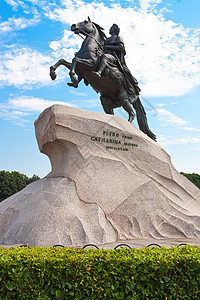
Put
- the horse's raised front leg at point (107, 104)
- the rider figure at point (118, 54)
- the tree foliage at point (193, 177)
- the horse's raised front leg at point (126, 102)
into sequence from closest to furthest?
the rider figure at point (118, 54), the horse's raised front leg at point (126, 102), the horse's raised front leg at point (107, 104), the tree foliage at point (193, 177)

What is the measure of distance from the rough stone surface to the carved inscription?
0.02 meters

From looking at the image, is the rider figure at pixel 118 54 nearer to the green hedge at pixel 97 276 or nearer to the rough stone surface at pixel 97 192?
the rough stone surface at pixel 97 192

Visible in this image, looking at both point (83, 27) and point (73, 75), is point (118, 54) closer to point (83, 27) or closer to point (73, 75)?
point (83, 27)

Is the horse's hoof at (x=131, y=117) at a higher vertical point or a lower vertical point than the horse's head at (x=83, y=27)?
lower

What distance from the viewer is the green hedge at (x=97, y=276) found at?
2799 mm

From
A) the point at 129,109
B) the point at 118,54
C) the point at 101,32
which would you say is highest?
the point at 101,32

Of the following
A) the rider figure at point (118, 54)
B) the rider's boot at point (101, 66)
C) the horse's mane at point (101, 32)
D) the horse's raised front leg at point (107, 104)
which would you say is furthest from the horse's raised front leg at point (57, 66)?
the horse's raised front leg at point (107, 104)

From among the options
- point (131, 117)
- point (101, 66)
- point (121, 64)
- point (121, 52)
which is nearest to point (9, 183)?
point (131, 117)

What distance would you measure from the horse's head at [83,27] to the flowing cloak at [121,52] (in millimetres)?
877

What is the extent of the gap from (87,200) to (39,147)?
91.9 inches

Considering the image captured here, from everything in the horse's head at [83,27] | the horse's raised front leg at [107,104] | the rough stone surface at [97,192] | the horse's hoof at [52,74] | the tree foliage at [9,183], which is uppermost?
the horse's head at [83,27]

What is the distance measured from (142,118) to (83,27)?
12.5 ft

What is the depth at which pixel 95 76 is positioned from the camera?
949 centimetres

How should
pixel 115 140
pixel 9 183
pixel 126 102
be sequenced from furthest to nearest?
pixel 9 183, pixel 126 102, pixel 115 140
